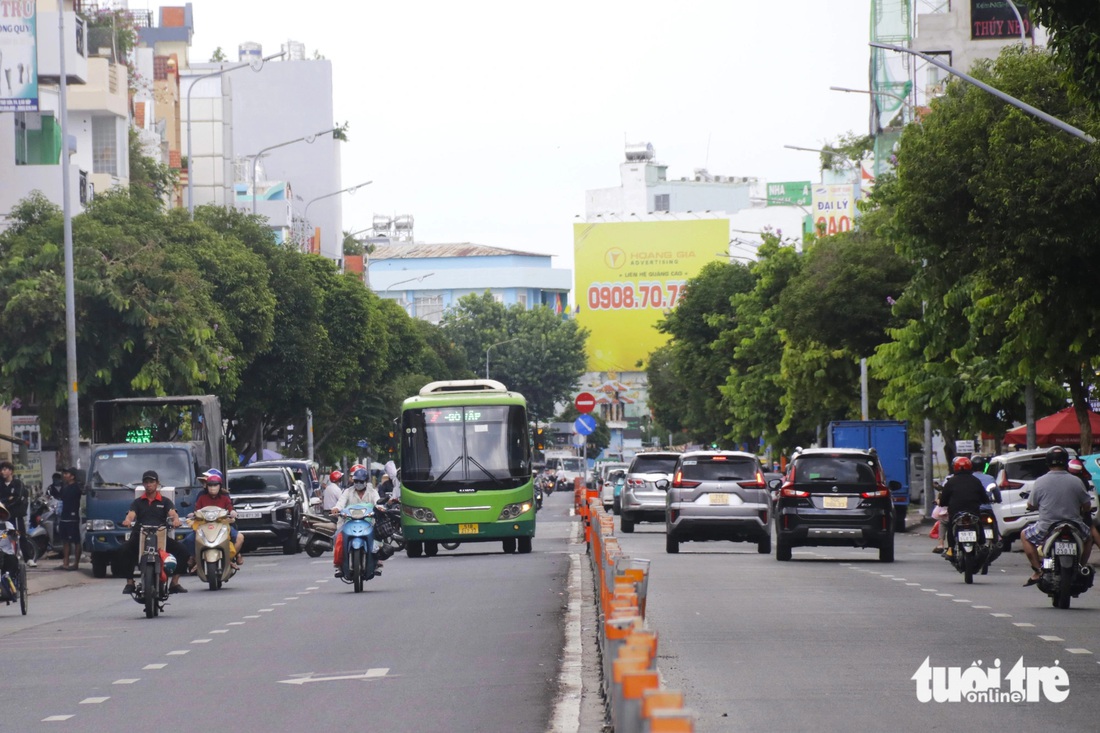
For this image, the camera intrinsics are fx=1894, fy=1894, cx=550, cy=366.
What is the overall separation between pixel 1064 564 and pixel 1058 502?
0.62 metres

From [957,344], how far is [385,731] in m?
28.4

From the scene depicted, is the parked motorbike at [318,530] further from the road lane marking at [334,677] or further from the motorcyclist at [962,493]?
the road lane marking at [334,677]

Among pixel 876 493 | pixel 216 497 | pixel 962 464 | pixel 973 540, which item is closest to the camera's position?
pixel 962 464

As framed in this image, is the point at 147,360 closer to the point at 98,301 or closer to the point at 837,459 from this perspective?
the point at 98,301

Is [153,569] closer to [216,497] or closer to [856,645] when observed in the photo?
[216,497]

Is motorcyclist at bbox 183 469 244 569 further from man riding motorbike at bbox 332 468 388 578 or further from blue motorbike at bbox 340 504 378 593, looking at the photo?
blue motorbike at bbox 340 504 378 593

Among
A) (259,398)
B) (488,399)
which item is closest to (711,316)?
(259,398)

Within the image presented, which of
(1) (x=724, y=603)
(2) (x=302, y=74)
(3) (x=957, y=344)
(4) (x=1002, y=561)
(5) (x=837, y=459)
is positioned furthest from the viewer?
(2) (x=302, y=74)

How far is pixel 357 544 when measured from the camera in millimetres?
23312

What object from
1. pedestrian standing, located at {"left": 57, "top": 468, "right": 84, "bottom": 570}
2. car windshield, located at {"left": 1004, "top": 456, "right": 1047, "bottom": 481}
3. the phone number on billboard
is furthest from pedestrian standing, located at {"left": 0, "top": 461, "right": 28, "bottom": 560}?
the phone number on billboard

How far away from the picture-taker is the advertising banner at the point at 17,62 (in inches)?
1710

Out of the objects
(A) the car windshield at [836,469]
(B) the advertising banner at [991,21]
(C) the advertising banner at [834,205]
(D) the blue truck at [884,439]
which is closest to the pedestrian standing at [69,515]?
(A) the car windshield at [836,469]

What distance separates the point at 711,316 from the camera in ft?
272

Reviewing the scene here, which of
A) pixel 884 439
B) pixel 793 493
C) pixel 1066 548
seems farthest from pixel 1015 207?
pixel 884 439
